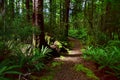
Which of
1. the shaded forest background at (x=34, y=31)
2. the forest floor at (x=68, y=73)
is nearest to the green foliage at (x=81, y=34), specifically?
the shaded forest background at (x=34, y=31)

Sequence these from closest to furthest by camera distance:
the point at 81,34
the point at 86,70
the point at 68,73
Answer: the point at 68,73
the point at 86,70
the point at 81,34

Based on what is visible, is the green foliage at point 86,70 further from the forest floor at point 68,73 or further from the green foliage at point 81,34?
the green foliage at point 81,34

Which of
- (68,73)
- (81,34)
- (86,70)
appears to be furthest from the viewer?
(81,34)

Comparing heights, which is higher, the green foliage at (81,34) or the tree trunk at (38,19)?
the tree trunk at (38,19)

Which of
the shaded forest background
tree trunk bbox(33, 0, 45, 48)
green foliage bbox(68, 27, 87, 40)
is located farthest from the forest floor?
green foliage bbox(68, 27, 87, 40)

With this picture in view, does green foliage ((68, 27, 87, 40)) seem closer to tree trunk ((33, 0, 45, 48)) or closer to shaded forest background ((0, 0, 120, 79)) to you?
shaded forest background ((0, 0, 120, 79))

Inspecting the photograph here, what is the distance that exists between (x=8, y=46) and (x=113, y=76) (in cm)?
469

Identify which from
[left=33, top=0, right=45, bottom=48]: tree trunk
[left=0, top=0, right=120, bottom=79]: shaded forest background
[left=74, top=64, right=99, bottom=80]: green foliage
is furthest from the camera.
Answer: [left=33, top=0, right=45, bottom=48]: tree trunk

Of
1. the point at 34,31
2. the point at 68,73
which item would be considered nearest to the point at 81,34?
the point at 34,31

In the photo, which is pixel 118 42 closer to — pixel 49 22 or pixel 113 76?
pixel 113 76

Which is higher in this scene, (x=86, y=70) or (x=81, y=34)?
(x=86, y=70)

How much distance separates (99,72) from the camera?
8836 millimetres

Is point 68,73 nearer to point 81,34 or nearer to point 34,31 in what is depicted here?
point 34,31

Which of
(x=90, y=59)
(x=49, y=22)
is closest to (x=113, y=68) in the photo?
(x=90, y=59)
